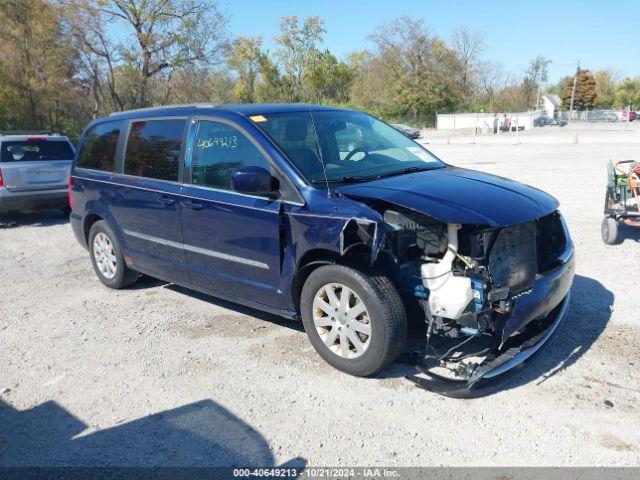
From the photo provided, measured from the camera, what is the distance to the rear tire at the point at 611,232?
714 centimetres

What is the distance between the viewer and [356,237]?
12.3 ft

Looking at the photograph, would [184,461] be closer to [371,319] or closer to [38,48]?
[371,319]

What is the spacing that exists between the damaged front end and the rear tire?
357cm

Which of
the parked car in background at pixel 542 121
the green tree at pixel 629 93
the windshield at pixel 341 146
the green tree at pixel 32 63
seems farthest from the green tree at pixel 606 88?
the windshield at pixel 341 146

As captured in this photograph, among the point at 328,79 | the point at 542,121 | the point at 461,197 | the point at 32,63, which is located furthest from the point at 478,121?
the point at 461,197

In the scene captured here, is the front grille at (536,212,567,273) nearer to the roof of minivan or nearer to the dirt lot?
the dirt lot

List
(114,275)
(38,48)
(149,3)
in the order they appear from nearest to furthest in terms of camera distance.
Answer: (114,275), (38,48), (149,3)

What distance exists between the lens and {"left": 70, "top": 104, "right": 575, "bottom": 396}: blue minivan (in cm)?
367

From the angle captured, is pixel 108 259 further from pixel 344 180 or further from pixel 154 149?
pixel 344 180

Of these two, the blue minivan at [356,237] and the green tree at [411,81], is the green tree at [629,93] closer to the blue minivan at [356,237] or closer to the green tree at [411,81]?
the green tree at [411,81]

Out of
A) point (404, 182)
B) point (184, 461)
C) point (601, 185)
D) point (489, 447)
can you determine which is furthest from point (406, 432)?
point (601, 185)

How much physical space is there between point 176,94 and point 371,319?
3607 cm

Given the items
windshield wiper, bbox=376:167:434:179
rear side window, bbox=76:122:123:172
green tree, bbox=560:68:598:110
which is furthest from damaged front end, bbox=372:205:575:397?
green tree, bbox=560:68:598:110

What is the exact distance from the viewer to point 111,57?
35.1 m
